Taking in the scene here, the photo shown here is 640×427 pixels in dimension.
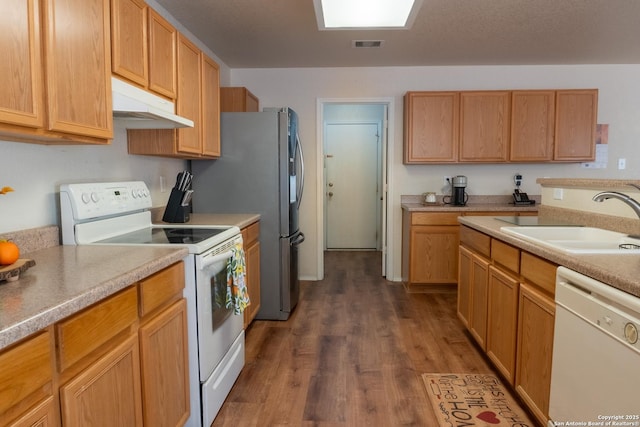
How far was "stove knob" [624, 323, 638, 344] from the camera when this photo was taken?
110cm

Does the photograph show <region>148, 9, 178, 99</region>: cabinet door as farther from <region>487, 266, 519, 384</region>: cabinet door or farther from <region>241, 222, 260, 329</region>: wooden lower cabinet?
<region>487, 266, 519, 384</region>: cabinet door

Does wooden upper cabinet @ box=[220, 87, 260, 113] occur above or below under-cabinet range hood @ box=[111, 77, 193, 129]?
above

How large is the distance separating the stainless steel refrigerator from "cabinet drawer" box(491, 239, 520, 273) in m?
1.53

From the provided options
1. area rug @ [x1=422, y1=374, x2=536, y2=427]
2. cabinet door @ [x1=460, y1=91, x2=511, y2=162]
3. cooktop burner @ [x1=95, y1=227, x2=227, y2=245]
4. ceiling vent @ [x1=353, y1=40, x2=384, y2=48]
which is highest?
ceiling vent @ [x1=353, y1=40, x2=384, y2=48]

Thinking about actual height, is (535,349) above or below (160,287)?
below

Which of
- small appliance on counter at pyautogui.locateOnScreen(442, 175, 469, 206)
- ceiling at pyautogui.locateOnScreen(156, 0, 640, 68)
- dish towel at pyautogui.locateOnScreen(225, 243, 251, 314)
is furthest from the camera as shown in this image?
small appliance on counter at pyautogui.locateOnScreen(442, 175, 469, 206)

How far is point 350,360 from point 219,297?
99 centimetres

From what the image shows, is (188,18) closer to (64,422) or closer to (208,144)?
(208,144)

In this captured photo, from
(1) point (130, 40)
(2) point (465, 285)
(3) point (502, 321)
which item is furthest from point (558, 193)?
(1) point (130, 40)

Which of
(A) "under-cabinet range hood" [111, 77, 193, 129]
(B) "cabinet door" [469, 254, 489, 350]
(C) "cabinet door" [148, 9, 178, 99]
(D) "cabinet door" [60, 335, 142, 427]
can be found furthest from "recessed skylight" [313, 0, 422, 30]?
(D) "cabinet door" [60, 335, 142, 427]

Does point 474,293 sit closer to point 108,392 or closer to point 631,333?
point 631,333

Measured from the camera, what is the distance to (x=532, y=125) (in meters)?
3.86

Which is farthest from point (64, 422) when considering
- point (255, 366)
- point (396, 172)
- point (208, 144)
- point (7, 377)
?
point (396, 172)

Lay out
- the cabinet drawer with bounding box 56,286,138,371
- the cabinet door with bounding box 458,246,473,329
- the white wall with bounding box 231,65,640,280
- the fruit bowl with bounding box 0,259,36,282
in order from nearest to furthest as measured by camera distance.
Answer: the cabinet drawer with bounding box 56,286,138,371 → the fruit bowl with bounding box 0,259,36,282 → the cabinet door with bounding box 458,246,473,329 → the white wall with bounding box 231,65,640,280
